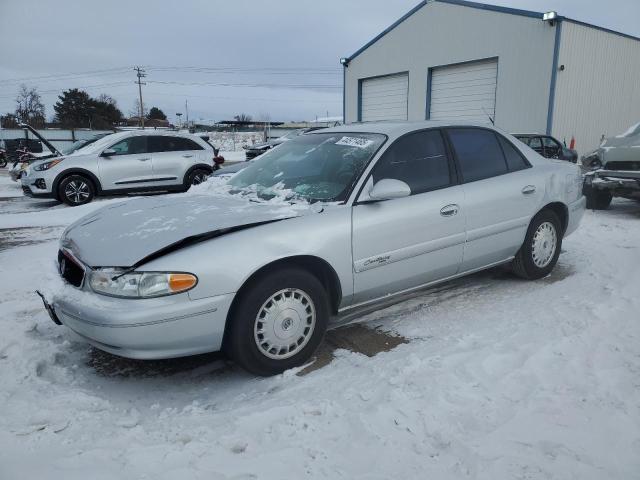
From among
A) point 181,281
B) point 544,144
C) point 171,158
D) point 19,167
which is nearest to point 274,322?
point 181,281

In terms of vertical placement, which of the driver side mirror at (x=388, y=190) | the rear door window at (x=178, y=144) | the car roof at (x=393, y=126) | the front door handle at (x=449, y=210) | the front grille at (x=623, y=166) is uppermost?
the car roof at (x=393, y=126)

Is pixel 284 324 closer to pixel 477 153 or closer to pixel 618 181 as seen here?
pixel 477 153

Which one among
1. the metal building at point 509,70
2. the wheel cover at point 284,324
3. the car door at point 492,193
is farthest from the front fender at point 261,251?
the metal building at point 509,70

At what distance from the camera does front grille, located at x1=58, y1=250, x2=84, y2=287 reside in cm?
288

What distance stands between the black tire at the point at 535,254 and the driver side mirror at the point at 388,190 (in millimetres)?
1807

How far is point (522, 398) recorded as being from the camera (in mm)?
2627

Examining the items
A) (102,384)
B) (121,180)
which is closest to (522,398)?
(102,384)

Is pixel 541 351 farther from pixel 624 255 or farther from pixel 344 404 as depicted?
pixel 624 255

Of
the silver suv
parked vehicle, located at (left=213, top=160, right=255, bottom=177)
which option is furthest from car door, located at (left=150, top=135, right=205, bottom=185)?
parked vehicle, located at (left=213, top=160, right=255, bottom=177)

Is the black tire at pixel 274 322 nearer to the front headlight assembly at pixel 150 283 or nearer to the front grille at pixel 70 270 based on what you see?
the front headlight assembly at pixel 150 283

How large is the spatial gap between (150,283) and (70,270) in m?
0.80

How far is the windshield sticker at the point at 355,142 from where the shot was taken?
3637 millimetres

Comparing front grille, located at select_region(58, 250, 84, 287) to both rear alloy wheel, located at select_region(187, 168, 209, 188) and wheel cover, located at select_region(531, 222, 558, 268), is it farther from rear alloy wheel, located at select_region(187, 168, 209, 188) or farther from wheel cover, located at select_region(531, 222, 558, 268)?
rear alloy wheel, located at select_region(187, 168, 209, 188)

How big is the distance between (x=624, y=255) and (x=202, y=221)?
489 cm
